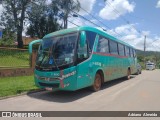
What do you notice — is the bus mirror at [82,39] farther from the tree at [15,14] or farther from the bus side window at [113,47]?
the tree at [15,14]

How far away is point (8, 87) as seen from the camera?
1088 centimetres

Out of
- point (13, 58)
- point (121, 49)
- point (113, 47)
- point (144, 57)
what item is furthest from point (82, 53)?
point (144, 57)

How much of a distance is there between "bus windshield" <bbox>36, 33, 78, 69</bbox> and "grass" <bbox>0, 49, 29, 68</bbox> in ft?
16.5

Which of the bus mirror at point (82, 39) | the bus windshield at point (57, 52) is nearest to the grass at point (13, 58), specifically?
the bus windshield at point (57, 52)

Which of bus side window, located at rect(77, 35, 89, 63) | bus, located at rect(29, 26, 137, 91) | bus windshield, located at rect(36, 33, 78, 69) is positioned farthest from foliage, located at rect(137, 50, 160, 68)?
bus windshield, located at rect(36, 33, 78, 69)

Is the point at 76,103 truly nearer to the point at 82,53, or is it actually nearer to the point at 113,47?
the point at 82,53

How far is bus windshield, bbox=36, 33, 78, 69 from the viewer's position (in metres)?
9.42

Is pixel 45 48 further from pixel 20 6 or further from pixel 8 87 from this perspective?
pixel 20 6

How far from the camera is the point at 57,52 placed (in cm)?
973

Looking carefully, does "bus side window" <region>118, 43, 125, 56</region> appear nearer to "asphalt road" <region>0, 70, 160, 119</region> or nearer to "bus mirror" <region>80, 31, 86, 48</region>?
"asphalt road" <region>0, 70, 160, 119</region>

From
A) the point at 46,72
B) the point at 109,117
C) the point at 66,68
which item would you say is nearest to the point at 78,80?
the point at 66,68

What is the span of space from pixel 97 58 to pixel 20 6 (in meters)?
34.3

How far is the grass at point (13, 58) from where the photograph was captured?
14526mm

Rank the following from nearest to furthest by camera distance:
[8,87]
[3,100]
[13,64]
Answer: [3,100] → [8,87] → [13,64]
